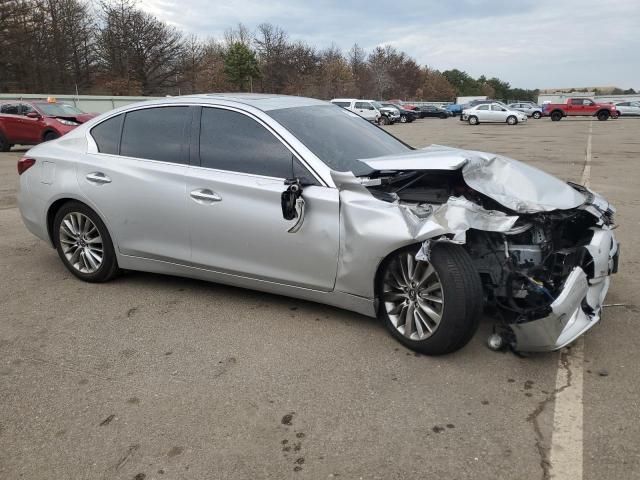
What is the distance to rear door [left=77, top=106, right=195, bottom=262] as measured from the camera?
4.15 metres

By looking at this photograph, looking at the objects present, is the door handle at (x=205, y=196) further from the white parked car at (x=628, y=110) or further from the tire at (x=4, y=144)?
the white parked car at (x=628, y=110)

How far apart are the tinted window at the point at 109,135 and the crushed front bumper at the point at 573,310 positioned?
134 inches

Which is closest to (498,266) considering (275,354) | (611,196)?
(275,354)

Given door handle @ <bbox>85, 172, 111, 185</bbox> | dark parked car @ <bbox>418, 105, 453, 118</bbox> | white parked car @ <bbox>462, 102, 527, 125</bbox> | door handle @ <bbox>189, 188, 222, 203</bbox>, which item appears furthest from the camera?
dark parked car @ <bbox>418, 105, 453, 118</bbox>

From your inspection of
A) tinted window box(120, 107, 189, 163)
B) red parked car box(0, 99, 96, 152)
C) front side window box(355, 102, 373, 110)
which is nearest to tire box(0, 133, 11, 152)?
red parked car box(0, 99, 96, 152)

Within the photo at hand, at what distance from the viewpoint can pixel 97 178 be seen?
14.6 ft

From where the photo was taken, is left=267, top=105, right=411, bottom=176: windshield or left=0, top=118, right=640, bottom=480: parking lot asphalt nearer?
left=0, top=118, right=640, bottom=480: parking lot asphalt

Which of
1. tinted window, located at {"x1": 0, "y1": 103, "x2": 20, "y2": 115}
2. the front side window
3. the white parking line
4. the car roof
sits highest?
the car roof

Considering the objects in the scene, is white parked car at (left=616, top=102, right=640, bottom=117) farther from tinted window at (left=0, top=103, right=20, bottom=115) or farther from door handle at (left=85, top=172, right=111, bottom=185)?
door handle at (left=85, top=172, right=111, bottom=185)

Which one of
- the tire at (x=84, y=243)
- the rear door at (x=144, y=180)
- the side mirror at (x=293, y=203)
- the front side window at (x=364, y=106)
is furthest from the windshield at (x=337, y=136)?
the front side window at (x=364, y=106)

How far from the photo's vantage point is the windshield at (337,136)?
3.84 metres

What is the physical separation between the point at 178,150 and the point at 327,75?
7124cm

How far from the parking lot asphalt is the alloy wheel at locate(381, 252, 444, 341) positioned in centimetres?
17

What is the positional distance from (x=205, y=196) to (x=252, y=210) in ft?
1.35
